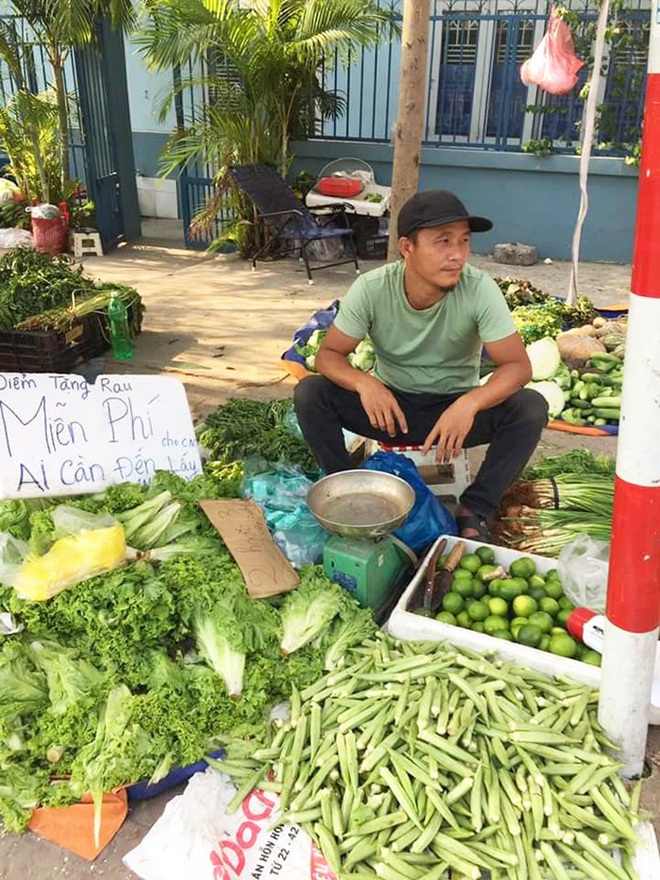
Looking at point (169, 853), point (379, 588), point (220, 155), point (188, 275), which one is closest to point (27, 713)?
point (169, 853)

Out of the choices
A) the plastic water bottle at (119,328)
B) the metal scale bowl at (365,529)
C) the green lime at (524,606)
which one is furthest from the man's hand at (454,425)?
the plastic water bottle at (119,328)

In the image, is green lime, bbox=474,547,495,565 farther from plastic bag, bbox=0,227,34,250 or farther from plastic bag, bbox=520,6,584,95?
plastic bag, bbox=0,227,34,250

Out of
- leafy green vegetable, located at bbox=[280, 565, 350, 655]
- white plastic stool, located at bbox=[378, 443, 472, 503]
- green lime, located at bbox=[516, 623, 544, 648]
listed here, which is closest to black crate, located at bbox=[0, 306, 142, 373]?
white plastic stool, located at bbox=[378, 443, 472, 503]

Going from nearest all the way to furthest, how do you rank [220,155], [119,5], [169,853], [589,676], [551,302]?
1. [169,853]
2. [589,676]
3. [551,302]
4. [119,5]
5. [220,155]

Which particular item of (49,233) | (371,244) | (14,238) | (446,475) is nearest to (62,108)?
(49,233)

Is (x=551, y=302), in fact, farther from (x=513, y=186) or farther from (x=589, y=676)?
(x=589, y=676)

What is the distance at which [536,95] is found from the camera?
34.4ft

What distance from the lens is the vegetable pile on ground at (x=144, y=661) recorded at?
2281 millimetres

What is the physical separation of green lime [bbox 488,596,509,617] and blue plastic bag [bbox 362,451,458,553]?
513 mm

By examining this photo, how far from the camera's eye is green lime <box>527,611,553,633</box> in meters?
2.73

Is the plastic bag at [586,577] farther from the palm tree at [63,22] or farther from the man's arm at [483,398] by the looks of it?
the palm tree at [63,22]

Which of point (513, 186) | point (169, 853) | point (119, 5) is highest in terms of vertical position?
point (119, 5)

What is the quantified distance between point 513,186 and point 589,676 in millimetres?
9279

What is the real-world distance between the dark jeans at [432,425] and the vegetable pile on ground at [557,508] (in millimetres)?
234
